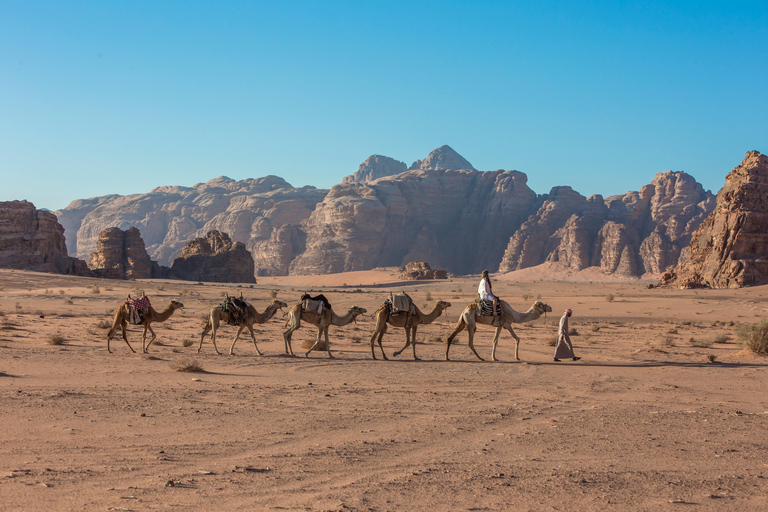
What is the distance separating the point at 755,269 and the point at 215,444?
51.1m

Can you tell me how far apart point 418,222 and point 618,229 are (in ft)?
158

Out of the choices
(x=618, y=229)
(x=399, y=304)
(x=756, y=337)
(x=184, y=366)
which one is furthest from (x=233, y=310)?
(x=618, y=229)

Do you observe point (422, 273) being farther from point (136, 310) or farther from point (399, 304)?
point (136, 310)

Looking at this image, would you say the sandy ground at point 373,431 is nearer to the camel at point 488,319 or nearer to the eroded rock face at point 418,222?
the camel at point 488,319

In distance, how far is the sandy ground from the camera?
5219 millimetres

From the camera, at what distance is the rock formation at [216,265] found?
73.3 meters

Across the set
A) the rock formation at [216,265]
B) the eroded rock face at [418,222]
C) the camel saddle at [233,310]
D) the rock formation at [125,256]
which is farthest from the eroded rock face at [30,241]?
the eroded rock face at [418,222]

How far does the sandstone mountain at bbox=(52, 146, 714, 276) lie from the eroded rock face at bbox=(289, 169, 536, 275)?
10.1 inches

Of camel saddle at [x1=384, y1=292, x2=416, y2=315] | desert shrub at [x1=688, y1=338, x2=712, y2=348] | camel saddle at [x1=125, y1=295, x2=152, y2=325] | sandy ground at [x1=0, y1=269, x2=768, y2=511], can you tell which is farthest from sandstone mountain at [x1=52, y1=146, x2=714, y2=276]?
camel saddle at [x1=125, y1=295, x2=152, y2=325]

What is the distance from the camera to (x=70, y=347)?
Result: 14648mm

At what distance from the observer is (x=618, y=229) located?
4257 inches

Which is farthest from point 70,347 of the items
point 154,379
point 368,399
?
point 368,399

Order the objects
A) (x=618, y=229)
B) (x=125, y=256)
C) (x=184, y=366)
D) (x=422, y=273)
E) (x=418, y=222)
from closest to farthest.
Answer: (x=184, y=366) → (x=125, y=256) → (x=422, y=273) → (x=618, y=229) → (x=418, y=222)

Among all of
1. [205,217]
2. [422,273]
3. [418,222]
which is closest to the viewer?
[422,273]
